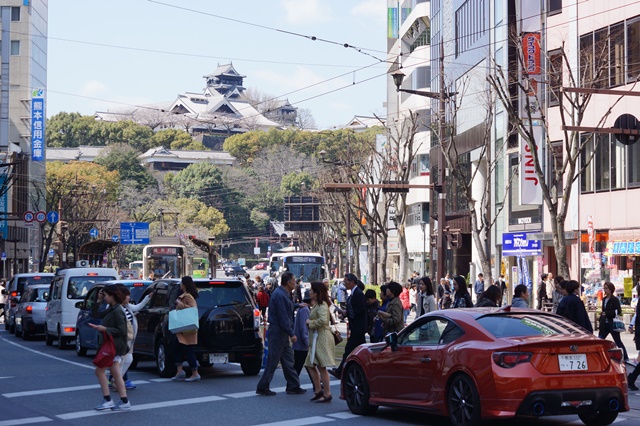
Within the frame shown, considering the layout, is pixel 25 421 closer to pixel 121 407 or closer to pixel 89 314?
pixel 121 407

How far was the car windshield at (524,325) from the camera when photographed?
11586 mm

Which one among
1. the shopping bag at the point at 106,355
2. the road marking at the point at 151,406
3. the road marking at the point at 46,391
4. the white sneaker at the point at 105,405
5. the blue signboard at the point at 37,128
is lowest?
the road marking at the point at 46,391

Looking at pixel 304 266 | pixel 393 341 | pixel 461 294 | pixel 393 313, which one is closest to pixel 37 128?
pixel 304 266

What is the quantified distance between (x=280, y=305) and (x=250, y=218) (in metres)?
118

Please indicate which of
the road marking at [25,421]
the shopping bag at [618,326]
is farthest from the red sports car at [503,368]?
the shopping bag at [618,326]

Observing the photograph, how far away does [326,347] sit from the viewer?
1491 centimetres

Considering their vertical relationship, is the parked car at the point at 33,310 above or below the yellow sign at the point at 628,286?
below

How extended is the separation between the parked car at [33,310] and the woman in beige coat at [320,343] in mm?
17690

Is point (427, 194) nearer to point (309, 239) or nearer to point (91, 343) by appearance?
point (309, 239)

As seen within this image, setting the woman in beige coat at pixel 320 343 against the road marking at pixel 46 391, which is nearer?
the woman in beige coat at pixel 320 343

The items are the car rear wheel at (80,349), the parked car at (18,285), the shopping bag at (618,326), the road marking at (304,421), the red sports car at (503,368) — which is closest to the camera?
the red sports car at (503,368)

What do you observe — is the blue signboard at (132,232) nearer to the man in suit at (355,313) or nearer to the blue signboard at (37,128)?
the blue signboard at (37,128)

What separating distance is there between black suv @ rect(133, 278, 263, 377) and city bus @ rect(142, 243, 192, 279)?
109 ft

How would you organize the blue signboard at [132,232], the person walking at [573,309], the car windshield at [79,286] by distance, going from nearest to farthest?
the person walking at [573,309], the car windshield at [79,286], the blue signboard at [132,232]
